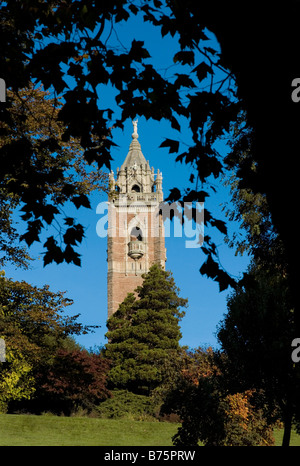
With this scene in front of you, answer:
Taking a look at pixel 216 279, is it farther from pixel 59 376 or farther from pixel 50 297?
pixel 59 376

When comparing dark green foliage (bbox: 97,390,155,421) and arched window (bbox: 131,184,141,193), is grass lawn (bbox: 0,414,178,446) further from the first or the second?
arched window (bbox: 131,184,141,193)

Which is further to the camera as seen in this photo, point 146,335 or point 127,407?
point 146,335

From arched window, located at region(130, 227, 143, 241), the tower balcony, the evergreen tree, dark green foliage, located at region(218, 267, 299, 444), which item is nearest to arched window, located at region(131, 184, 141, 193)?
arched window, located at region(130, 227, 143, 241)

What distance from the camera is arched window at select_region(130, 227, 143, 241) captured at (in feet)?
215

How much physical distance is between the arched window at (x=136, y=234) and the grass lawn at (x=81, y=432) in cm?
3807

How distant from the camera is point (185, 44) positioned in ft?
21.1

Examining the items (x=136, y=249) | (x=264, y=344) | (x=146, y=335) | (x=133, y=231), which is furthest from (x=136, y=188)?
(x=264, y=344)

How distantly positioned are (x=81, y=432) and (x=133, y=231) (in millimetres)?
42040

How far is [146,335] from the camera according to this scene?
141ft

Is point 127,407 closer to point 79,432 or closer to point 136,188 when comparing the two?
point 79,432

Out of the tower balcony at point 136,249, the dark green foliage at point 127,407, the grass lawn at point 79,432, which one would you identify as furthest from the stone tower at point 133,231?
the grass lawn at point 79,432

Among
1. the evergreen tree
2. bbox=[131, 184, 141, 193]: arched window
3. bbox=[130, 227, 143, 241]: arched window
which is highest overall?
bbox=[131, 184, 141, 193]: arched window

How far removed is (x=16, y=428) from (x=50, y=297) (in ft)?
20.9
